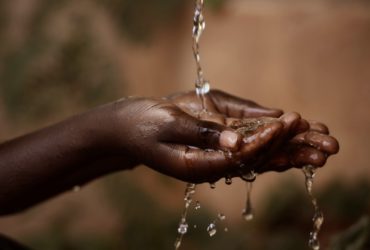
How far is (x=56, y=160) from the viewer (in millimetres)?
1736

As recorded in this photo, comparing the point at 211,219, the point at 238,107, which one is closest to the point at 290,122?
the point at 238,107

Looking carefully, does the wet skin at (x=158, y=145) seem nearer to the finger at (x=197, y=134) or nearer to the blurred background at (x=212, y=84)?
the finger at (x=197, y=134)

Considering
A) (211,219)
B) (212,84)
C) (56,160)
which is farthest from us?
(212,84)

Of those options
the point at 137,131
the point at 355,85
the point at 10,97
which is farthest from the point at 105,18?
the point at 137,131

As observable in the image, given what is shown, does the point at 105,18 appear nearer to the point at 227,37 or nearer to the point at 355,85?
the point at 227,37

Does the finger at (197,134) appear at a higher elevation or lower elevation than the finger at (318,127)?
higher

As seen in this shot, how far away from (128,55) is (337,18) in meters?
1.53

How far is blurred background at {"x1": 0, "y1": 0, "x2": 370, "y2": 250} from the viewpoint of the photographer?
13.8 feet

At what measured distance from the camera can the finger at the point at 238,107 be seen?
173 centimetres

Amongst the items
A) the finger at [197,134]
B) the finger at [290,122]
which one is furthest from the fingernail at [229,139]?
the finger at [290,122]

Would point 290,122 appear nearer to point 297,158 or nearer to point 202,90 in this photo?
point 297,158

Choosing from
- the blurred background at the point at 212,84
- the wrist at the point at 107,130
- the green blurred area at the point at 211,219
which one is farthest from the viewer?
the blurred background at the point at 212,84

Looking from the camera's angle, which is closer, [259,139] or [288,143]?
[259,139]

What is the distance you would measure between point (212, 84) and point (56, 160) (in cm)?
298
